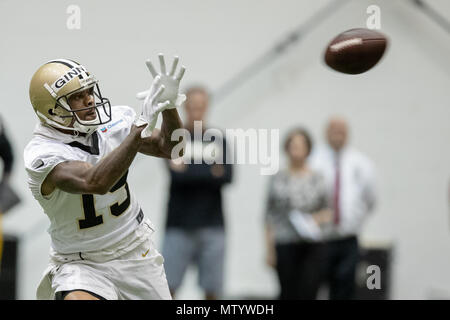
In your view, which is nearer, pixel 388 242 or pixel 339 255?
pixel 339 255

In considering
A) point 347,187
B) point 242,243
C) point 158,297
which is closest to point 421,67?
point 347,187

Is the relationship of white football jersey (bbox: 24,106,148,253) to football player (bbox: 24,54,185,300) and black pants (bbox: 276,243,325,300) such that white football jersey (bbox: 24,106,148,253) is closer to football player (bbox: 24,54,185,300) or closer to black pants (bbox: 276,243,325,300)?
football player (bbox: 24,54,185,300)

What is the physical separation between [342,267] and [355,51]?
78.4 inches

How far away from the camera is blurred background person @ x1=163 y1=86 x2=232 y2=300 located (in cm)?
507

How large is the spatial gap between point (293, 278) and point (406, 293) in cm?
179

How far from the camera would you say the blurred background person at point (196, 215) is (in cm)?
507

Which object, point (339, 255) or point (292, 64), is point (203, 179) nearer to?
point (339, 255)

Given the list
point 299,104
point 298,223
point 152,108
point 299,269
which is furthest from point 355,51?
point 299,104

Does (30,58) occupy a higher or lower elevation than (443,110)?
higher

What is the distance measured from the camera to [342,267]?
17.9 ft

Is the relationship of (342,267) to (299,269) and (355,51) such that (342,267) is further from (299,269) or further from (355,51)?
(355,51)

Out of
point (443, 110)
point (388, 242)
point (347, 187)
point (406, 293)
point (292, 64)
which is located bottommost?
point (406, 293)

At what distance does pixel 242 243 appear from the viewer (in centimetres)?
672

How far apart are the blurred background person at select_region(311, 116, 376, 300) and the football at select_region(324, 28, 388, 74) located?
1.69 m
